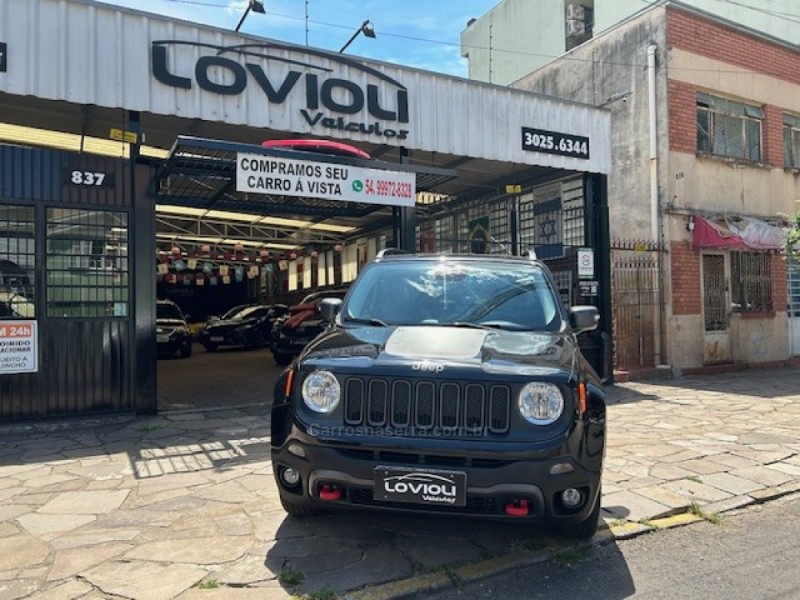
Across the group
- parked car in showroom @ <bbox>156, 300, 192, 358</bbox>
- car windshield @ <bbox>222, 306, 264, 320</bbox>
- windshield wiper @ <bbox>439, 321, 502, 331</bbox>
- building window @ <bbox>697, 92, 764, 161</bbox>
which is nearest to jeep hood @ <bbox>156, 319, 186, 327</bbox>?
parked car in showroom @ <bbox>156, 300, 192, 358</bbox>

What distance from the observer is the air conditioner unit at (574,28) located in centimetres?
2258

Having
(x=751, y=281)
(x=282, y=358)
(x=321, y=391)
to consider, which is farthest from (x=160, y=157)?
(x=751, y=281)

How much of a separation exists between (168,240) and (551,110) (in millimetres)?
13773

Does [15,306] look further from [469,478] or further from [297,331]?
[297,331]

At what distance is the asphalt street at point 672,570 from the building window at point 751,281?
10.7 m

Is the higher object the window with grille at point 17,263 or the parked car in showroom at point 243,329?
the window with grille at point 17,263

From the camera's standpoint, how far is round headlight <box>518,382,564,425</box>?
3.33m

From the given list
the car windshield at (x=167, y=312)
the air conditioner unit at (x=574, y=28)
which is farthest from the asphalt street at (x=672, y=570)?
the air conditioner unit at (x=574, y=28)

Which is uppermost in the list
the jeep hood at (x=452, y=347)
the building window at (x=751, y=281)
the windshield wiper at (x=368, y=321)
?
the building window at (x=751, y=281)

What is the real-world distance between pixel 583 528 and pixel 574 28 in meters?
22.7

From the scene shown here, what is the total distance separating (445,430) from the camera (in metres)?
3.33

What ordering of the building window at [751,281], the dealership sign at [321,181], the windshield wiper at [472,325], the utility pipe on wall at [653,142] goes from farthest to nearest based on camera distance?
1. the building window at [751,281]
2. the utility pipe on wall at [653,142]
3. the dealership sign at [321,181]
4. the windshield wiper at [472,325]

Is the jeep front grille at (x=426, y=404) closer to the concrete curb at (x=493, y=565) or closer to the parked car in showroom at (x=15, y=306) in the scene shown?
the concrete curb at (x=493, y=565)

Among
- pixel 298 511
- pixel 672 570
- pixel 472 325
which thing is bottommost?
pixel 672 570
